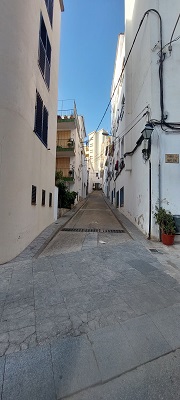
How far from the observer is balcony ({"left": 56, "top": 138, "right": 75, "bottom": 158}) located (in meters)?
18.2

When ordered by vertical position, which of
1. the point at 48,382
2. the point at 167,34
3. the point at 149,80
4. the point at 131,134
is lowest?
the point at 48,382

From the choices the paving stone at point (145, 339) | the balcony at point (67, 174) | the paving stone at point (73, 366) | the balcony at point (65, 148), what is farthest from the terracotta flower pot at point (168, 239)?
the balcony at point (65, 148)

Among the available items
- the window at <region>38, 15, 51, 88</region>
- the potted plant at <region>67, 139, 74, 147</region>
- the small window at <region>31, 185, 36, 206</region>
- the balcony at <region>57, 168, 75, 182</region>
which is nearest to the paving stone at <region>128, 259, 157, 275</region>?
the small window at <region>31, 185, 36, 206</region>

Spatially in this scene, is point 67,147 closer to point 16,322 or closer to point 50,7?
point 50,7

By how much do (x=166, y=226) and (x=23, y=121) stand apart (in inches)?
203

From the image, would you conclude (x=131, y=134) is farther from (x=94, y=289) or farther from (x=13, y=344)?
(x=13, y=344)

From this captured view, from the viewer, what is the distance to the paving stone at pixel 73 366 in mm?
1825

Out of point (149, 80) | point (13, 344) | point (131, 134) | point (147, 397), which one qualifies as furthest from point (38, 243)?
point (131, 134)

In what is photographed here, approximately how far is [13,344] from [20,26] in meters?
6.85

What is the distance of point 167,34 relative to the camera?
25.2ft

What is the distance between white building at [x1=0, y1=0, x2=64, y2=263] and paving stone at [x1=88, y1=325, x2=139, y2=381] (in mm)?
3194

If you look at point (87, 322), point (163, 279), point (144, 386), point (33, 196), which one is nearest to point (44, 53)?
point (33, 196)

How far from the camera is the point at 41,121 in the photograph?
7.70 metres

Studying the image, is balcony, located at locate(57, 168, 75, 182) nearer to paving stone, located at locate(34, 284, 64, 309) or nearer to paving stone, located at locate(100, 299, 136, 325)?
paving stone, located at locate(34, 284, 64, 309)
